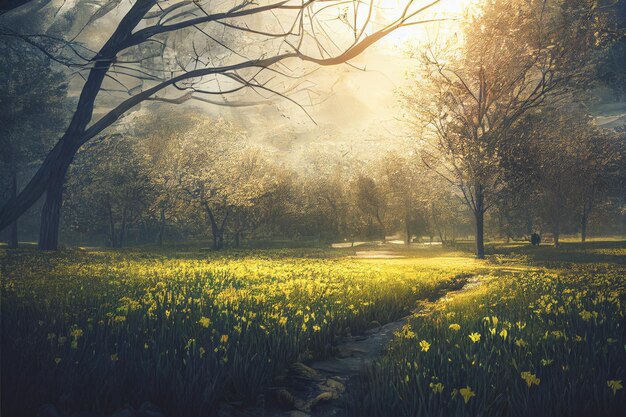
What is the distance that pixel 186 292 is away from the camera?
7.90 meters

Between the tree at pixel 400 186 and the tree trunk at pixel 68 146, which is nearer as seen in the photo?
the tree trunk at pixel 68 146

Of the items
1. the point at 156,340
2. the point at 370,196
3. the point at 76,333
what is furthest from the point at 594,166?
the point at 76,333

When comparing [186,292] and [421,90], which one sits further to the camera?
[421,90]

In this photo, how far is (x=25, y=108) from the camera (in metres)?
22.6

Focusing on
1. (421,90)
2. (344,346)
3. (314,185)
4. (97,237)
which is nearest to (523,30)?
(421,90)

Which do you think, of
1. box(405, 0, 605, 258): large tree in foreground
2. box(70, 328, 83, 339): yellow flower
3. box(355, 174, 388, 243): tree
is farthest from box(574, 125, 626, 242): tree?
box(70, 328, 83, 339): yellow flower

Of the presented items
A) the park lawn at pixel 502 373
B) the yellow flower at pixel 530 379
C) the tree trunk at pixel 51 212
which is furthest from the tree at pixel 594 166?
the tree trunk at pixel 51 212

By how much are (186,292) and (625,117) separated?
403ft

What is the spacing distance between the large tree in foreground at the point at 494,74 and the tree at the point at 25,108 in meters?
22.8

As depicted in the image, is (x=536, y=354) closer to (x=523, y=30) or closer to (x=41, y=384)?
(x=41, y=384)

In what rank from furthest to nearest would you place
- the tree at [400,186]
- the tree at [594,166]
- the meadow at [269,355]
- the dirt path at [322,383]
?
the tree at [400,186]
the tree at [594,166]
the dirt path at [322,383]
the meadow at [269,355]

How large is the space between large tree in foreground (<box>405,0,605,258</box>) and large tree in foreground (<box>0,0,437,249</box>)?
16.0 meters

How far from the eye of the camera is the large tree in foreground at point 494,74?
23234mm

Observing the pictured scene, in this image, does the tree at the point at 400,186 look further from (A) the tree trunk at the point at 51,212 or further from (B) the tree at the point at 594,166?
(A) the tree trunk at the point at 51,212
